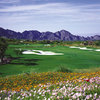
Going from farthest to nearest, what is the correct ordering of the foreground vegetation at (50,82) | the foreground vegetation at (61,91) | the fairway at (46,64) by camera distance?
1. the fairway at (46,64)
2. the foreground vegetation at (50,82)
3. the foreground vegetation at (61,91)

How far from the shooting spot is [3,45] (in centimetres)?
2112

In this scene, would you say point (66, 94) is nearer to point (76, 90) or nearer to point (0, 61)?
point (76, 90)

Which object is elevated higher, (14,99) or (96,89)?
(96,89)

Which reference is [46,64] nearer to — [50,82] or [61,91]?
[50,82]

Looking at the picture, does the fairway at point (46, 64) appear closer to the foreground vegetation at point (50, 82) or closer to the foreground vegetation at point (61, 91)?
the foreground vegetation at point (50, 82)

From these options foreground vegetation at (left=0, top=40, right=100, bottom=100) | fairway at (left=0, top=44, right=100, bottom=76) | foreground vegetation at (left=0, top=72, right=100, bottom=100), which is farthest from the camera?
fairway at (left=0, top=44, right=100, bottom=76)

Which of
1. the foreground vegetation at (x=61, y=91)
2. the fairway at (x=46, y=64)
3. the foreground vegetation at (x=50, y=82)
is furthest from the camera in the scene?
the fairway at (x=46, y=64)

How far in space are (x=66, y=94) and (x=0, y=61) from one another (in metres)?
18.9

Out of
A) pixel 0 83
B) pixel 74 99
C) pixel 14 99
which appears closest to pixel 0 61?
pixel 0 83

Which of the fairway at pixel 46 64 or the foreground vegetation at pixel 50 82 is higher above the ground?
the foreground vegetation at pixel 50 82

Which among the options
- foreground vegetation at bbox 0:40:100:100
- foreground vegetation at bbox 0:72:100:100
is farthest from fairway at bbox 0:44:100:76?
foreground vegetation at bbox 0:72:100:100

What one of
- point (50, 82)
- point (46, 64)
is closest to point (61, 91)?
point (50, 82)

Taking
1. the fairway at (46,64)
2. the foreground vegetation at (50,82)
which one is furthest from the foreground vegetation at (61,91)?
the fairway at (46,64)

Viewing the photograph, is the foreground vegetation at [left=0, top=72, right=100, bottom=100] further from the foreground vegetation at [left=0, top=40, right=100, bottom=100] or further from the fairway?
the fairway
